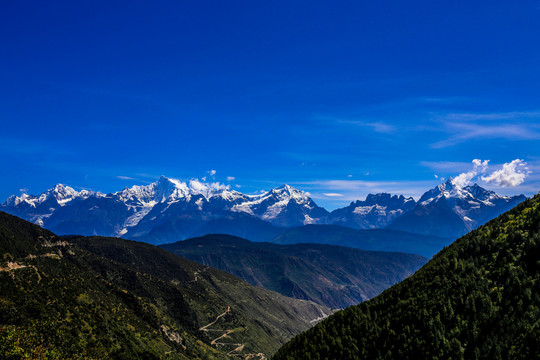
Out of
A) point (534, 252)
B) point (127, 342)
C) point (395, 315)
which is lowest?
point (127, 342)

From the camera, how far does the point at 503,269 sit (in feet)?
381

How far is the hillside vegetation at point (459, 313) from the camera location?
4058 inches

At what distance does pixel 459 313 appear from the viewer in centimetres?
11225

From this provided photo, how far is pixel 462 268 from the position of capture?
123750 millimetres

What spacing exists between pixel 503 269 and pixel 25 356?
140668mm

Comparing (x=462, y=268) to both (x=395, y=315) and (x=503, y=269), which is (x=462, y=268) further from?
(x=395, y=315)

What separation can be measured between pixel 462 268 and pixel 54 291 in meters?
172

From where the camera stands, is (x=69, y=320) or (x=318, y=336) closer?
(x=318, y=336)

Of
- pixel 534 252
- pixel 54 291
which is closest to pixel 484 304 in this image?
pixel 534 252

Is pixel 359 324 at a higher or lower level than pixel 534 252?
lower

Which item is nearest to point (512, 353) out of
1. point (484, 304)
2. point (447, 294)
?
point (484, 304)

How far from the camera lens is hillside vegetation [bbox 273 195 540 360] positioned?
10306 cm

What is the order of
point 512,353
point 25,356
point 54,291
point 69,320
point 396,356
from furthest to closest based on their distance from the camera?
1. point 54,291
2. point 69,320
3. point 396,356
4. point 512,353
5. point 25,356

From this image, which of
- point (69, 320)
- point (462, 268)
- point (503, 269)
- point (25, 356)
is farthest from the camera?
point (69, 320)
